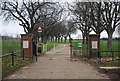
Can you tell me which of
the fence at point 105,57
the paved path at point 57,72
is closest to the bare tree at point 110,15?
the fence at point 105,57

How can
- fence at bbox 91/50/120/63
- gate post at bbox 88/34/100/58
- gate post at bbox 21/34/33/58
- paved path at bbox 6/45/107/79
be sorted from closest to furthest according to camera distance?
paved path at bbox 6/45/107/79 → fence at bbox 91/50/120/63 → gate post at bbox 88/34/100/58 → gate post at bbox 21/34/33/58

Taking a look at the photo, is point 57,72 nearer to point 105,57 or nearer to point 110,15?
point 105,57

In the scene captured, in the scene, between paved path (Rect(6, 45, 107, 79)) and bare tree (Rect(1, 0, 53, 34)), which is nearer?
paved path (Rect(6, 45, 107, 79))

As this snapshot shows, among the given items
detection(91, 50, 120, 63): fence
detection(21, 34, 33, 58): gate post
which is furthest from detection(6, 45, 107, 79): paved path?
detection(21, 34, 33, 58): gate post

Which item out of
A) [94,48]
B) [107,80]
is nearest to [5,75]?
[107,80]

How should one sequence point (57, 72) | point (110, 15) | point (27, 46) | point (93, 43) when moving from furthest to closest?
point (110, 15), point (27, 46), point (93, 43), point (57, 72)

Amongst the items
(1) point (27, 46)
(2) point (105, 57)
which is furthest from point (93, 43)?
(1) point (27, 46)

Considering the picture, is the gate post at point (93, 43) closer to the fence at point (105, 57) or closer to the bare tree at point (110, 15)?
the fence at point (105, 57)

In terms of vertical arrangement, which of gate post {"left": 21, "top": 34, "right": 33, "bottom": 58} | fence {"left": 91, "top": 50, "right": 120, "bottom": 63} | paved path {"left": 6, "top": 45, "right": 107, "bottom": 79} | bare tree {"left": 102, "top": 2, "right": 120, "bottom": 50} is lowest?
paved path {"left": 6, "top": 45, "right": 107, "bottom": 79}

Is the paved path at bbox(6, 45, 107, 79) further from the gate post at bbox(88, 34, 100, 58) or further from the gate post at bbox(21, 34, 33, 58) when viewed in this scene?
the gate post at bbox(21, 34, 33, 58)

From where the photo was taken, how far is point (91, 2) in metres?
19.6

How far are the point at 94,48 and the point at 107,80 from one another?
7.36 metres

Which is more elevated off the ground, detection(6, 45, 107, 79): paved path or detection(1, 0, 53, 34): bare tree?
detection(1, 0, 53, 34): bare tree

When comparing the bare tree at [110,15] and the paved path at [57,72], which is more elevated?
the bare tree at [110,15]
